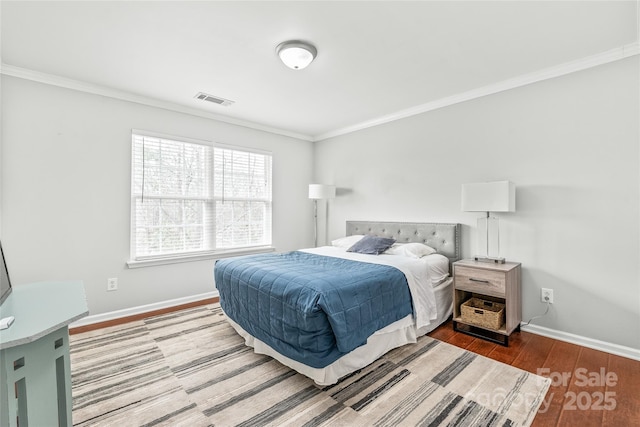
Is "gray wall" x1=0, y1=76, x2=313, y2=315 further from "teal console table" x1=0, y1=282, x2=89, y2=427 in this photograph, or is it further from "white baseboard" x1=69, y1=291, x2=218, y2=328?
"teal console table" x1=0, y1=282, x2=89, y2=427

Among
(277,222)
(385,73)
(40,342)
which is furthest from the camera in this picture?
(277,222)

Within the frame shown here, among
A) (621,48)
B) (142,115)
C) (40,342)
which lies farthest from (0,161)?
(621,48)

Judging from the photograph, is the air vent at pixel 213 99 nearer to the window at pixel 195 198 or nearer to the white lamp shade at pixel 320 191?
the window at pixel 195 198

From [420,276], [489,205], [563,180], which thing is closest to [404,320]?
[420,276]

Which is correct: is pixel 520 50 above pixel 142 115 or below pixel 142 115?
above

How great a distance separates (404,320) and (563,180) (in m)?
1.95

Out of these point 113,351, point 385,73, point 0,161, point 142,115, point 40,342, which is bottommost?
point 113,351

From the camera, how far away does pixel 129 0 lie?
1.82m

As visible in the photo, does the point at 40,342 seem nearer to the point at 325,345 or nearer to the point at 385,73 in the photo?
the point at 325,345

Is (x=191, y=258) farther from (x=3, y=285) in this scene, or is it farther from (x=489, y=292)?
(x=489, y=292)

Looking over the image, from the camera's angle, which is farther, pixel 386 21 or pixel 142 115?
pixel 142 115

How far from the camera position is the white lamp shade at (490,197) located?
8.77 ft

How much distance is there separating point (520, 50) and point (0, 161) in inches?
182

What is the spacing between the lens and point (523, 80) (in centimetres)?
284
